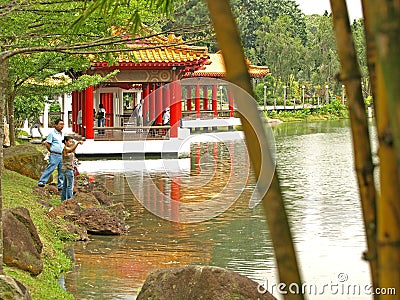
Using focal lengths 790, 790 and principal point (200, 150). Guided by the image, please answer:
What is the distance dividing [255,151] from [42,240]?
7.06m

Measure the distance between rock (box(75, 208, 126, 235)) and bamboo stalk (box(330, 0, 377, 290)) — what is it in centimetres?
875

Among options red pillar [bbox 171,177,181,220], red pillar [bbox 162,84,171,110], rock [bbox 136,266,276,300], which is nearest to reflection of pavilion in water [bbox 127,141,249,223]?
red pillar [bbox 171,177,181,220]

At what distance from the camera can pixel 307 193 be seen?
1547cm

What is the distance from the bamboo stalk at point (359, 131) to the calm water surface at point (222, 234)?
5.47m

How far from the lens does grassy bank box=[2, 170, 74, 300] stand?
6.42 m

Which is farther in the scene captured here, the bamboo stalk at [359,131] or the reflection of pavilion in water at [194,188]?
the reflection of pavilion in water at [194,188]

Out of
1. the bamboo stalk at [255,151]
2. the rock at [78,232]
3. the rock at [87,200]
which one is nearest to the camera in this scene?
the bamboo stalk at [255,151]

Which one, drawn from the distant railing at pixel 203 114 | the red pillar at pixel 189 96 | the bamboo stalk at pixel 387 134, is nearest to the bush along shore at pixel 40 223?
the bamboo stalk at pixel 387 134

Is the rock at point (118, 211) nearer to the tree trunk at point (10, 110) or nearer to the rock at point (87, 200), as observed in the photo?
the rock at point (87, 200)

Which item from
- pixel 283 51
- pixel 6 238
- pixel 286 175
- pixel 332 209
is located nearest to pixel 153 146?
pixel 286 175

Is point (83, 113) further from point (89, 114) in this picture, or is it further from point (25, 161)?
point (25, 161)

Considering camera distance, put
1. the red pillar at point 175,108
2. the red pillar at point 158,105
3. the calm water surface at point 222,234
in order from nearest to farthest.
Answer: the calm water surface at point 222,234 < the red pillar at point 175,108 < the red pillar at point 158,105

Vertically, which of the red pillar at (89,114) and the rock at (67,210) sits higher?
the red pillar at (89,114)

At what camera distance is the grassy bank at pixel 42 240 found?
6422 mm
